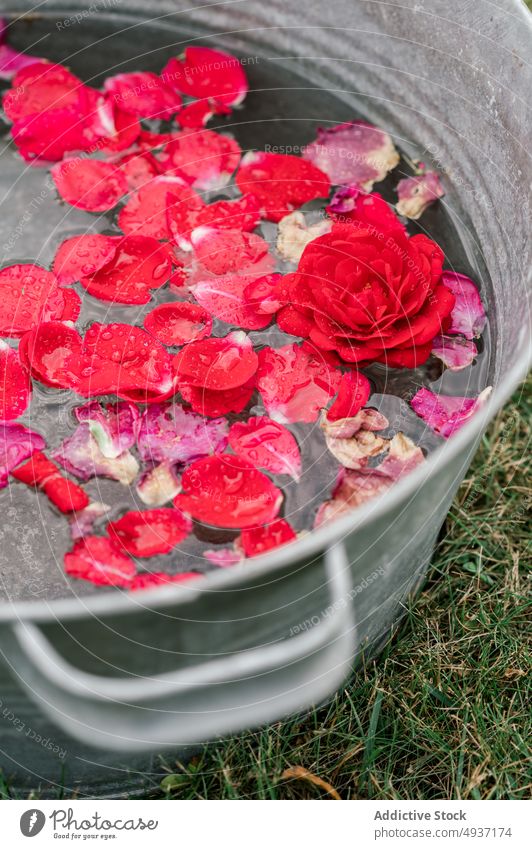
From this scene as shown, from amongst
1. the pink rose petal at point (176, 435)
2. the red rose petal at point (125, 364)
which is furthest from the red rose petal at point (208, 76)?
the pink rose petal at point (176, 435)

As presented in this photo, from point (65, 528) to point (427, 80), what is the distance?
0.92 m

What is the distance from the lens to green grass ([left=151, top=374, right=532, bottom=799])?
1.08m

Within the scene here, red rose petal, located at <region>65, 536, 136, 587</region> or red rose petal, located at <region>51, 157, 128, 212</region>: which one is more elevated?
red rose petal, located at <region>51, 157, 128, 212</region>

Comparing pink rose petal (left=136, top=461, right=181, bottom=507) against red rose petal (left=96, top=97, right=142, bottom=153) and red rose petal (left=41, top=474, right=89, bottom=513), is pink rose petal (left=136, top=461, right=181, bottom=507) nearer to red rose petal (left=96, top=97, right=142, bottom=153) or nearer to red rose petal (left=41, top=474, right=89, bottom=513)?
red rose petal (left=41, top=474, right=89, bottom=513)

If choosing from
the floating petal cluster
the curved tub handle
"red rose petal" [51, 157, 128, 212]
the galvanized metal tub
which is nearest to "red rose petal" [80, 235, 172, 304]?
the floating petal cluster

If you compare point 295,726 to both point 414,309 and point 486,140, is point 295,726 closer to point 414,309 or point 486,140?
point 414,309

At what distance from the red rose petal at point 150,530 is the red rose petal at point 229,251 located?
438 millimetres

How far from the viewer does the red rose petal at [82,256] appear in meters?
1.36

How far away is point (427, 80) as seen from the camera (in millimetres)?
1399

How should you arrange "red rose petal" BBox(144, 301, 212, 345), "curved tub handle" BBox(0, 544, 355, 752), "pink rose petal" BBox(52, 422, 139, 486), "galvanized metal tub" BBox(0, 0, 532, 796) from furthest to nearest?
"red rose petal" BBox(144, 301, 212, 345)
"pink rose petal" BBox(52, 422, 139, 486)
"curved tub handle" BBox(0, 544, 355, 752)
"galvanized metal tub" BBox(0, 0, 532, 796)

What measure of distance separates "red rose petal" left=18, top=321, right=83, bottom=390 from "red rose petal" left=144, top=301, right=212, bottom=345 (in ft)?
0.38

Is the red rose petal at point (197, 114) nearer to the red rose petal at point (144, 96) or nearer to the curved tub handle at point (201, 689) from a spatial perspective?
the red rose petal at point (144, 96)

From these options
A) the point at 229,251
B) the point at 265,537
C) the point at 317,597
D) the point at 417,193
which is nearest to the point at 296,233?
the point at 229,251
